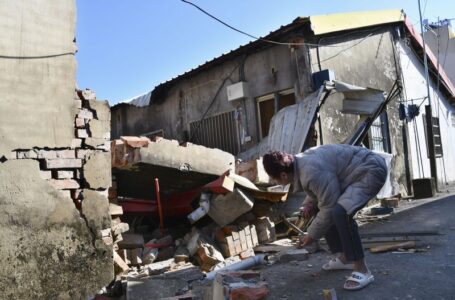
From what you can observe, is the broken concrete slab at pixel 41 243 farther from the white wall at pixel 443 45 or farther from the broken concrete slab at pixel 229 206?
the white wall at pixel 443 45

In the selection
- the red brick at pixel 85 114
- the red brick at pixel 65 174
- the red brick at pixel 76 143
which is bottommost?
Result: the red brick at pixel 65 174

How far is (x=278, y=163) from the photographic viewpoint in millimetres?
3355

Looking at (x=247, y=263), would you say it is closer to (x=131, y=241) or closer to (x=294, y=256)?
(x=294, y=256)

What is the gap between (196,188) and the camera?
20.4 ft

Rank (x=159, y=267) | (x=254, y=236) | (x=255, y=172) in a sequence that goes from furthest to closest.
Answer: (x=255, y=172) < (x=254, y=236) < (x=159, y=267)

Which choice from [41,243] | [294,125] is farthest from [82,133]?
[294,125]

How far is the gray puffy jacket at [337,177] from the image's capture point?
10.9 ft

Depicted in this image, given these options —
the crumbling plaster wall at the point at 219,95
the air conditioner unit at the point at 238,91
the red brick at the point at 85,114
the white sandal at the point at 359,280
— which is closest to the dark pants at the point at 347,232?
the white sandal at the point at 359,280

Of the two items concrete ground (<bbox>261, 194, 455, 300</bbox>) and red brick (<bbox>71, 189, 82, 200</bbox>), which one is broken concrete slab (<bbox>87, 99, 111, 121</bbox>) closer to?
red brick (<bbox>71, 189, 82, 200</bbox>)

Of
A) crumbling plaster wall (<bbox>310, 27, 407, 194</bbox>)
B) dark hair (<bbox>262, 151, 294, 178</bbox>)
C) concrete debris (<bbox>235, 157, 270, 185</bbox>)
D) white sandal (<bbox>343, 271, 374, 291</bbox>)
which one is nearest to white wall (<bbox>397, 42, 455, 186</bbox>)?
crumbling plaster wall (<bbox>310, 27, 407, 194</bbox>)

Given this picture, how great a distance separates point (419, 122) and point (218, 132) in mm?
7039

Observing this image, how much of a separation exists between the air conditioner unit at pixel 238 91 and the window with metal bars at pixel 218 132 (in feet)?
1.52

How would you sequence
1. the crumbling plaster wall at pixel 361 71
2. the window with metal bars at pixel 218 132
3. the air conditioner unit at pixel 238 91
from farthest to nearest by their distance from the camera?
the window with metal bars at pixel 218 132 → the air conditioner unit at pixel 238 91 → the crumbling plaster wall at pixel 361 71

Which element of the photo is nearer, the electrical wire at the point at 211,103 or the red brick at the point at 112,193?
the red brick at the point at 112,193
